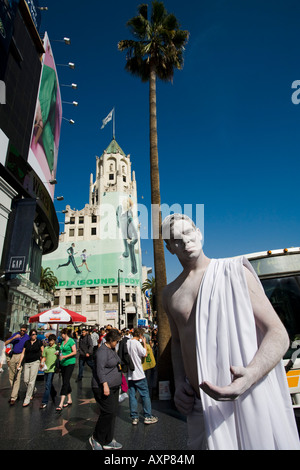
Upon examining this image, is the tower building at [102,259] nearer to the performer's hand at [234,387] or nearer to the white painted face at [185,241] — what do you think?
the white painted face at [185,241]

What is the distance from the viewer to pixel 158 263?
905cm

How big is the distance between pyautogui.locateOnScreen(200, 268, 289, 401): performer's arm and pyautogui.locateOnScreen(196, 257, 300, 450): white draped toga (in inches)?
1.9

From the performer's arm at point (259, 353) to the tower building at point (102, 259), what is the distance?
168ft

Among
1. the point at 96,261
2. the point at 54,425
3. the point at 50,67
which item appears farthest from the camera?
the point at 96,261

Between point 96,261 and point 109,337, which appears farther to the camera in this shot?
point 96,261

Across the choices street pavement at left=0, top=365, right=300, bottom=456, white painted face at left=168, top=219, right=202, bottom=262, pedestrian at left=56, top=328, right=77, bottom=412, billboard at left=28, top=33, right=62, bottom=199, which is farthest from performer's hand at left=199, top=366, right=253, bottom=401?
billboard at left=28, top=33, right=62, bottom=199

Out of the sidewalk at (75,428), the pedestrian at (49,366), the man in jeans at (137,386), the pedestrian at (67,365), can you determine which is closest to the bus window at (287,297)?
the sidewalk at (75,428)

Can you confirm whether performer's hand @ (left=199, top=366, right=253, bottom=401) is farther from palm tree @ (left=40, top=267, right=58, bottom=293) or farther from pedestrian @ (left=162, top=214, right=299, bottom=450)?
palm tree @ (left=40, top=267, right=58, bottom=293)

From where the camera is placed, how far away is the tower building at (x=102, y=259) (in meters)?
Answer: 53.9

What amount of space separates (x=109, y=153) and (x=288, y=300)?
67465mm

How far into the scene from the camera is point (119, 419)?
6215 millimetres

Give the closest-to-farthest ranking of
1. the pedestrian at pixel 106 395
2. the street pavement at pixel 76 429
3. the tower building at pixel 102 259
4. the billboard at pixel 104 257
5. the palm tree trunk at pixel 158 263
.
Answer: the pedestrian at pixel 106 395 → the street pavement at pixel 76 429 → the palm tree trunk at pixel 158 263 → the tower building at pixel 102 259 → the billboard at pixel 104 257
